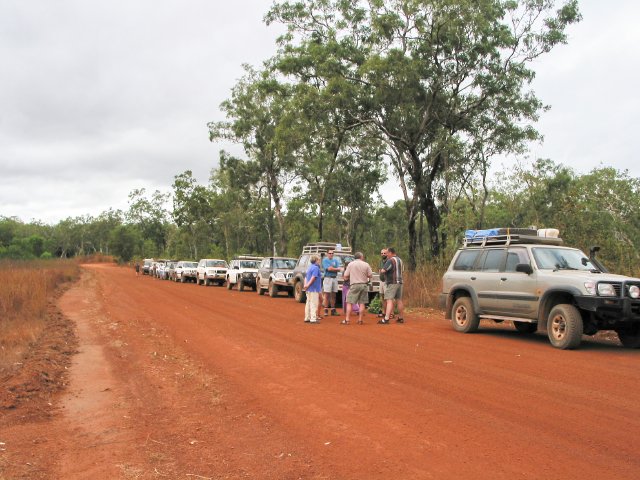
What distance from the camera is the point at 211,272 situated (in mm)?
37812

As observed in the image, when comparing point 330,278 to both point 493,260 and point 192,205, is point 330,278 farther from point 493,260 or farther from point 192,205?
point 192,205

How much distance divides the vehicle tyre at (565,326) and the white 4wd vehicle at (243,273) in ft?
69.0

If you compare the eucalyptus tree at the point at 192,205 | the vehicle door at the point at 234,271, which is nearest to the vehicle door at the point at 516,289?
the vehicle door at the point at 234,271

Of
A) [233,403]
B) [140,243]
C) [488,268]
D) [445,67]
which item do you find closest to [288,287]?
[445,67]

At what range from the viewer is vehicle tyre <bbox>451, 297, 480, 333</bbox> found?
1294 cm

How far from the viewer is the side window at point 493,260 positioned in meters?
12.5

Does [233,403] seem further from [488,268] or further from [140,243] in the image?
[140,243]

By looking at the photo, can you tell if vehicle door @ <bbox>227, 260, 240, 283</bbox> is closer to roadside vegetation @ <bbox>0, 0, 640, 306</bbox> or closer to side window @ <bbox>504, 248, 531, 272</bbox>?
roadside vegetation @ <bbox>0, 0, 640, 306</bbox>

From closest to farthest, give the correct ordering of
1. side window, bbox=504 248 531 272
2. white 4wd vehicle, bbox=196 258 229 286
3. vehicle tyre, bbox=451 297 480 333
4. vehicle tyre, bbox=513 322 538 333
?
side window, bbox=504 248 531 272 < vehicle tyre, bbox=451 297 480 333 < vehicle tyre, bbox=513 322 538 333 < white 4wd vehicle, bbox=196 258 229 286

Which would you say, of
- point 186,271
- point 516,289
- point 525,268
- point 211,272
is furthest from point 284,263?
point 186,271

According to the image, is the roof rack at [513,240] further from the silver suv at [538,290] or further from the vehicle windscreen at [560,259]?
the vehicle windscreen at [560,259]

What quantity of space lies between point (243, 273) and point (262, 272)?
399 cm

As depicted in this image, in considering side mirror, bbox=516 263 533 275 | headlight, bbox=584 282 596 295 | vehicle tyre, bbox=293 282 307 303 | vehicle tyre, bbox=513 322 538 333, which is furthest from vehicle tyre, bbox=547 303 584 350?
vehicle tyre, bbox=293 282 307 303

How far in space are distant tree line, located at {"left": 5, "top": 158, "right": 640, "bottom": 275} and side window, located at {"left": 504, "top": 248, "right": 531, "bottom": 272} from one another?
4825 mm
